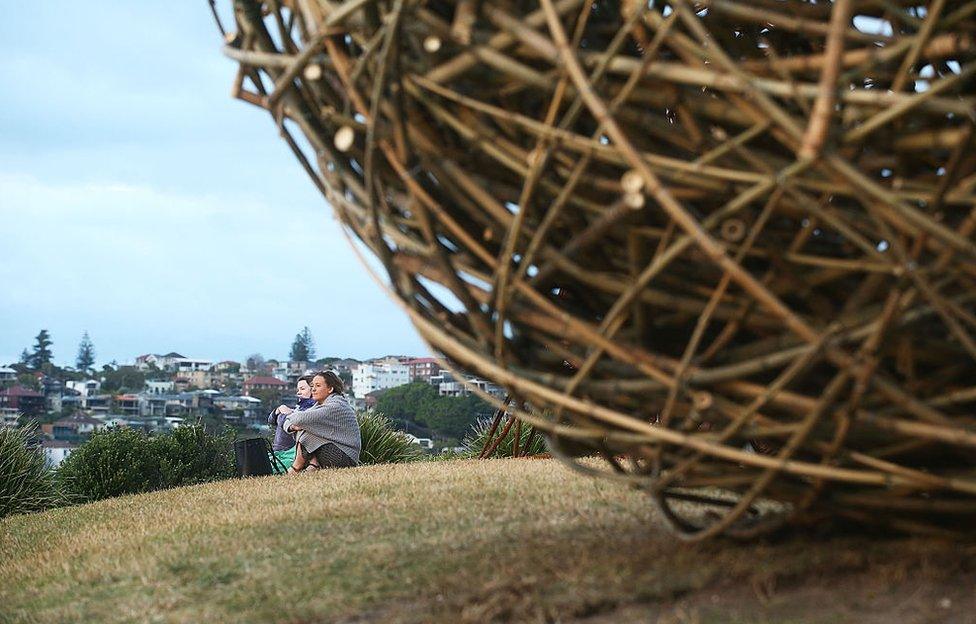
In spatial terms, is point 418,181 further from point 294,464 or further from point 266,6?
point 294,464

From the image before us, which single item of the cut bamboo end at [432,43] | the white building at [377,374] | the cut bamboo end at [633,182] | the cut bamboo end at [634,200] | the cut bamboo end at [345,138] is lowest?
the cut bamboo end at [634,200]

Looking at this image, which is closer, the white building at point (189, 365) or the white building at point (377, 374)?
the white building at point (377, 374)

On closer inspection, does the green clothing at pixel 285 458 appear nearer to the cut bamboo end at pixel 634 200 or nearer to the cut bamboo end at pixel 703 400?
the cut bamboo end at pixel 703 400

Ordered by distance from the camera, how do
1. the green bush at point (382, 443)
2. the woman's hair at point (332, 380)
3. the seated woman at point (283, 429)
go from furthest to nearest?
1. the green bush at point (382, 443)
2. the seated woman at point (283, 429)
3. the woman's hair at point (332, 380)

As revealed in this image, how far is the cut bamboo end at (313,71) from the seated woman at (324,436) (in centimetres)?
644

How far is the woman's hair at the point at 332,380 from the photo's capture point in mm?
9539

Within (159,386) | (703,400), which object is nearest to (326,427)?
(703,400)

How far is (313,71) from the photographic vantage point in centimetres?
273

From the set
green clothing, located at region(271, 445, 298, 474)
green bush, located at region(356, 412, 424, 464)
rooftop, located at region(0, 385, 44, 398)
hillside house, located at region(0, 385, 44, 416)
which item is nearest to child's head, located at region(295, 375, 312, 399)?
green clothing, located at region(271, 445, 298, 474)

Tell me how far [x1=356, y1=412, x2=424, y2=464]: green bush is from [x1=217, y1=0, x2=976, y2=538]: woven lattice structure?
28.4 ft

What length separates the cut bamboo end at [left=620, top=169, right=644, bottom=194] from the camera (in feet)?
7.64

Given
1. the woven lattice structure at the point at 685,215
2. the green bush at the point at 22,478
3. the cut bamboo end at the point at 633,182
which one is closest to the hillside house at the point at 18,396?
the green bush at the point at 22,478

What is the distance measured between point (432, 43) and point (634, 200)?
0.60 meters

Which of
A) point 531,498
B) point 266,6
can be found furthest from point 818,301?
point 531,498
